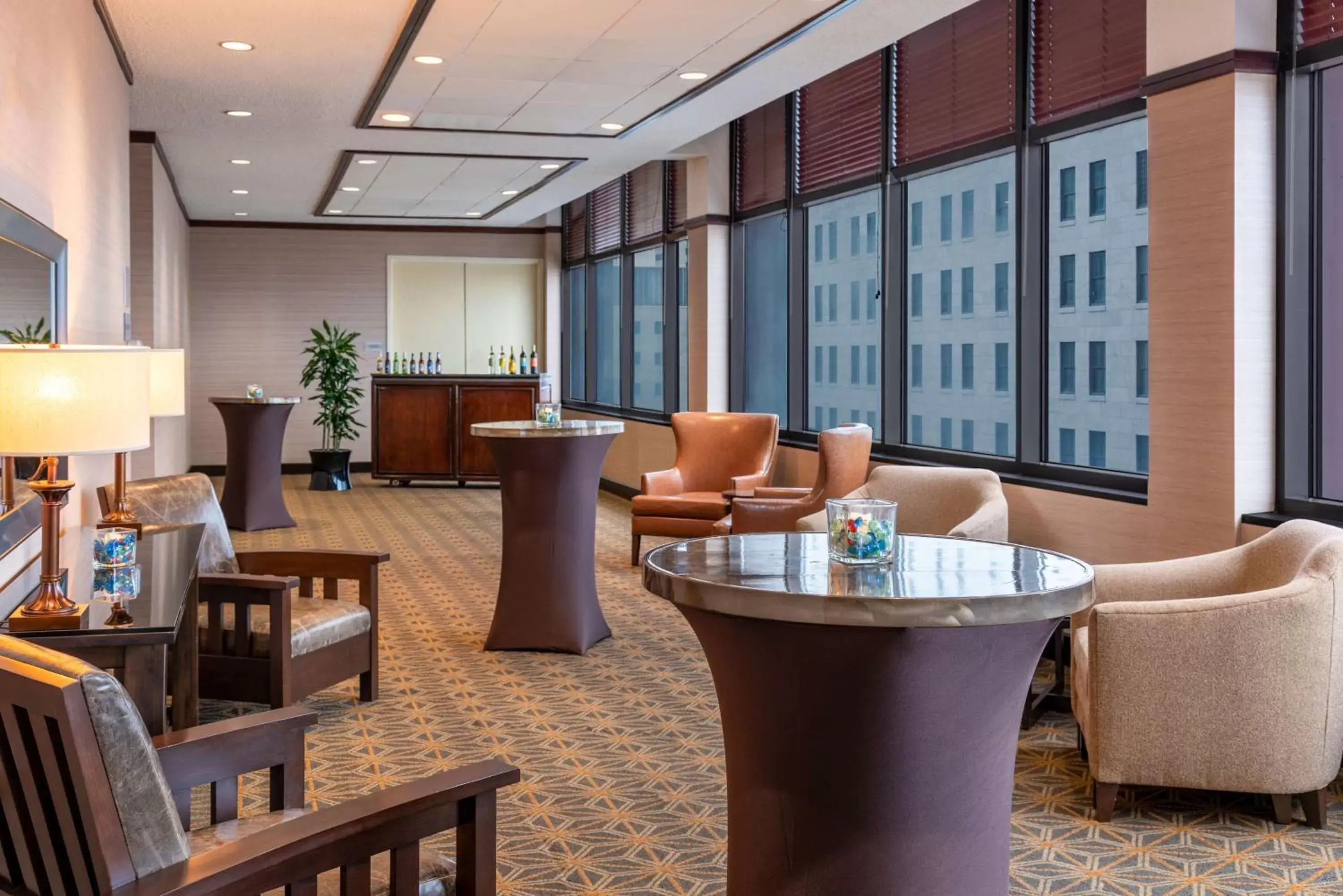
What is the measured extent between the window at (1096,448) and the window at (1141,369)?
0.27 metres

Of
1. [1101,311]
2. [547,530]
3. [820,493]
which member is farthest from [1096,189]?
[547,530]

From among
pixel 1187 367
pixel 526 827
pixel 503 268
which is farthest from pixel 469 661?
pixel 503 268

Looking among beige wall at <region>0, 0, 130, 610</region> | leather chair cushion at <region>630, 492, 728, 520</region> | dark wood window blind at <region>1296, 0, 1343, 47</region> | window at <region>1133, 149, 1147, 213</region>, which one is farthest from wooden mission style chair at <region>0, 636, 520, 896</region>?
leather chair cushion at <region>630, 492, 728, 520</region>

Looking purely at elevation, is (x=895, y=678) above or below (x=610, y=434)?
below

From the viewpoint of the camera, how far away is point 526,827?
3.60 m

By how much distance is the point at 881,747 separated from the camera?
2336mm

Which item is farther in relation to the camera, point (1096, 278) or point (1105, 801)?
point (1096, 278)

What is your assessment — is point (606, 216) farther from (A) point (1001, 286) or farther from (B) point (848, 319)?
(A) point (1001, 286)

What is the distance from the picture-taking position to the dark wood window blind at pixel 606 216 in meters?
13.2

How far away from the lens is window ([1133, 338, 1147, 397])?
5664 mm

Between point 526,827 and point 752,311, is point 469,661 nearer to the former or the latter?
point 526,827

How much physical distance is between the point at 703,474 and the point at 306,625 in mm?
4516

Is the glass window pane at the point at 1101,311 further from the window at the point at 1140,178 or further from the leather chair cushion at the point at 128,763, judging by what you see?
the leather chair cushion at the point at 128,763

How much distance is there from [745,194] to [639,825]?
269 inches
